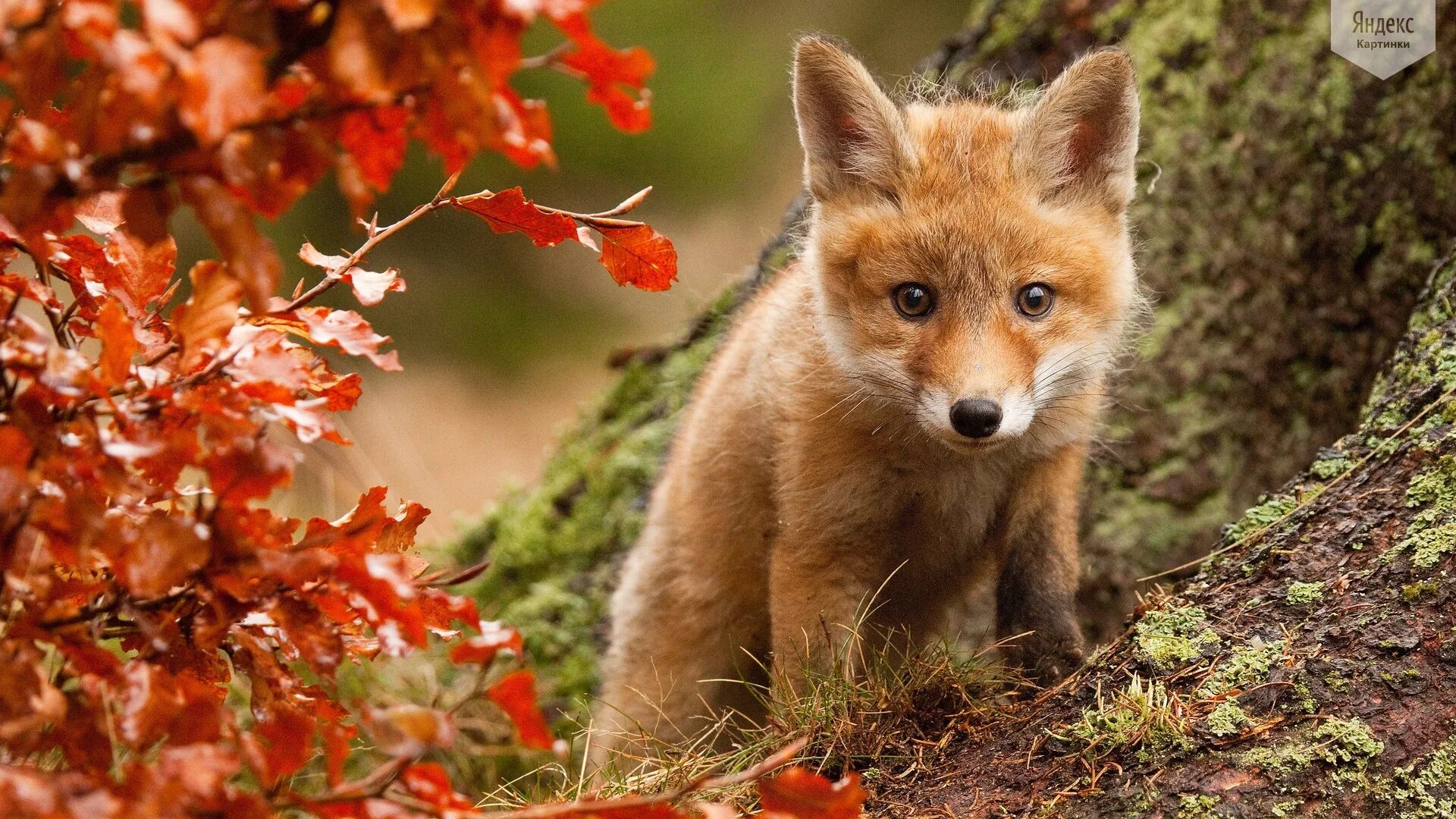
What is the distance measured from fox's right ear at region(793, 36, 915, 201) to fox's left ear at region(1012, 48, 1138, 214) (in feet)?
1.07

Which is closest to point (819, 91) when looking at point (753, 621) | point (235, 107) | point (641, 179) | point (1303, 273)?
point (753, 621)

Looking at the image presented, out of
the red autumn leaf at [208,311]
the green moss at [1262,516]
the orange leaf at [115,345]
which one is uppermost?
the red autumn leaf at [208,311]

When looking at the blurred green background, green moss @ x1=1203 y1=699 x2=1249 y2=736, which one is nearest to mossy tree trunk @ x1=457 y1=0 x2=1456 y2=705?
green moss @ x1=1203 y1=699 x2=1249 y2=736

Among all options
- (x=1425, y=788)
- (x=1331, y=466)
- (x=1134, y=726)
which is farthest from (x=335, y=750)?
(x=1331, y=466)

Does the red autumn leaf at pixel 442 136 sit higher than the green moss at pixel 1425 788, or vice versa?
the red autumn leaf at pixel 442 136

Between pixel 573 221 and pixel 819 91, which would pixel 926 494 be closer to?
pixel 819 91

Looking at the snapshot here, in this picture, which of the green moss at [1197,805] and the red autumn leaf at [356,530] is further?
the green moss at [1197,805]

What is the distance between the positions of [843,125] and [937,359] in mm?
801

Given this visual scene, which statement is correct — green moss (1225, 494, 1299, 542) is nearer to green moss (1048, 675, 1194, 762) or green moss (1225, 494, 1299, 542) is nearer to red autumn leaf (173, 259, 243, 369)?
green moss (1048, 675, 1194, 762)

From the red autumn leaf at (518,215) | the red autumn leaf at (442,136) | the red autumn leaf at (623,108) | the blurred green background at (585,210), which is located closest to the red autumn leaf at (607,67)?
the red autumn leaf at (623,108)

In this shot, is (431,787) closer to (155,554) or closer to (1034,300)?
(155,554)

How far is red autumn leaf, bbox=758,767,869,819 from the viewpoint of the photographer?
1674 millimetres

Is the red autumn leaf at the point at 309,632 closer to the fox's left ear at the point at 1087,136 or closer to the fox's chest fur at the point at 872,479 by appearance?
the fox's chest fur at the point at 872,479

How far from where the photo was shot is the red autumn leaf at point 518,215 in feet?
6.95
